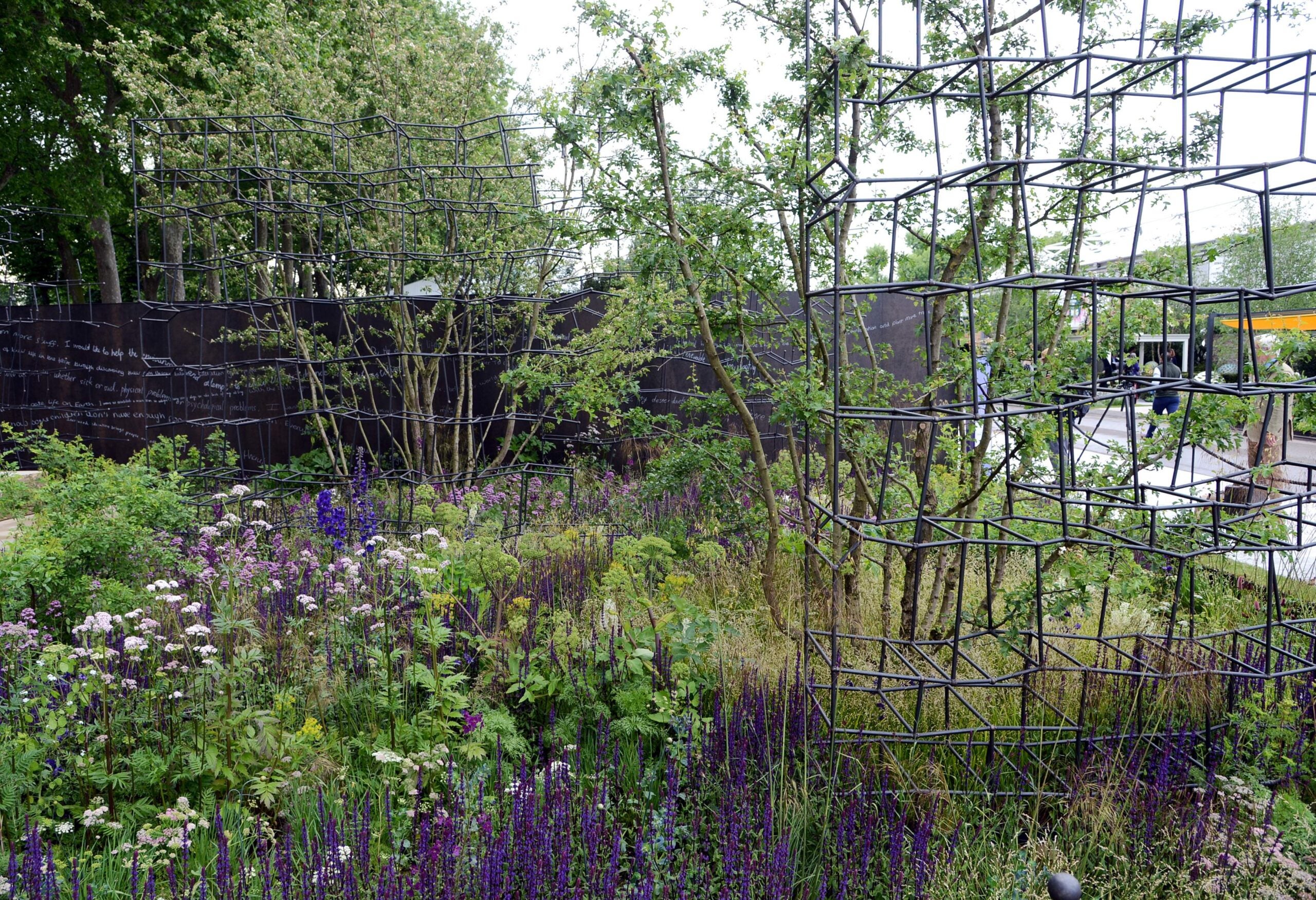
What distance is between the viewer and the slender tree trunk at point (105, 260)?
45.6 ft

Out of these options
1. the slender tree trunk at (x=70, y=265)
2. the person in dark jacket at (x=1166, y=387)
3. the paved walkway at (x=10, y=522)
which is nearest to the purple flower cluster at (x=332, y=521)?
the paved walkway at (x=10, y=522)

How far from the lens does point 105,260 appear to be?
14.1 metres

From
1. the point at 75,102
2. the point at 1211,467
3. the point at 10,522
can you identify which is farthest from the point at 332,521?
the point at 75,102

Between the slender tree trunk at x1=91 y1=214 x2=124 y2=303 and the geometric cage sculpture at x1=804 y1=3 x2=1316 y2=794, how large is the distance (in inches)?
541

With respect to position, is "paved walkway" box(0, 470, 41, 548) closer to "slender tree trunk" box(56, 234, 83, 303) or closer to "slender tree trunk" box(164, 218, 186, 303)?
"slender tree trunk" box(164, 218, 186, 303)

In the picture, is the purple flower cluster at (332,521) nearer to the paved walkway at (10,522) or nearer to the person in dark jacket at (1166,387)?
the paved walkway at (10,522)

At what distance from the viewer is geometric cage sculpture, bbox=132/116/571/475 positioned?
21.5ft

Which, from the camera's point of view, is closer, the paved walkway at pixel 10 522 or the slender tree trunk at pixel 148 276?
the paved walkway at pixel 10 522

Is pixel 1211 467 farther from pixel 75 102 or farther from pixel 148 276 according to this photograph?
pixel 148 276

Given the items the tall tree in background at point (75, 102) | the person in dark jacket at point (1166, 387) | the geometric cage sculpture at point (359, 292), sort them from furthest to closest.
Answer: the tall tree in background at point (75, 102) → the geometric cage sculpture at point (359, 292) → the person in dark jacket at point (1166, 387)

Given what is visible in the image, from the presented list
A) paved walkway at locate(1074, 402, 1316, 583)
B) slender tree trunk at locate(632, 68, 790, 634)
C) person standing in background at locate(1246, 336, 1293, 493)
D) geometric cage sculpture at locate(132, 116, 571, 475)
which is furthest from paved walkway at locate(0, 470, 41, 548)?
person standing in background at locate(1246, 336, 1293, 493)

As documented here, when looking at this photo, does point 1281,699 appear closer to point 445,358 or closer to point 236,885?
point 236,885

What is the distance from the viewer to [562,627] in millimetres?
3205

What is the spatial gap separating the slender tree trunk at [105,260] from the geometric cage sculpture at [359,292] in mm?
4720
